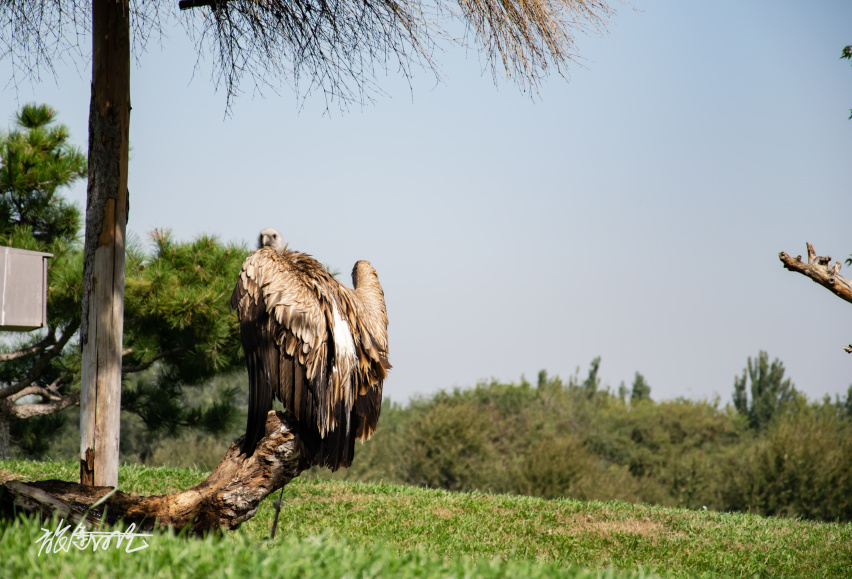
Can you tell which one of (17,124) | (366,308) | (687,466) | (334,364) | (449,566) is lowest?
(687,466)

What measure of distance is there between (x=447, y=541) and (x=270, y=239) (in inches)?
105

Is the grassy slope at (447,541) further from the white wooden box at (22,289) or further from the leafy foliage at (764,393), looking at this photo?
the leafy foliage at (764,393)

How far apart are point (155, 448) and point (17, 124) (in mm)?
25618

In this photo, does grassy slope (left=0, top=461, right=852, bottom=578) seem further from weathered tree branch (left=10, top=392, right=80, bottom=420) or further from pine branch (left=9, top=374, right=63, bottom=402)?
pine branch (left=9, top=374, right=63, bottom=402)

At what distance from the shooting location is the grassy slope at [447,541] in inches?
113

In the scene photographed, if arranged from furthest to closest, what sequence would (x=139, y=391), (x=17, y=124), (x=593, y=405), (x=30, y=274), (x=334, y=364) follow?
1. (x=593, y=405)
2. (x=139, y=391)
3. (x=17, y=124)
4. (x=30, y=274)
5. (x=334, y=364)

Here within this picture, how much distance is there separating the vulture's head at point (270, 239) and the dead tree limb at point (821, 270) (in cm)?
347

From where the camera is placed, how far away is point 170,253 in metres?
10.0

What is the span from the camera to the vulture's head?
5.20 m

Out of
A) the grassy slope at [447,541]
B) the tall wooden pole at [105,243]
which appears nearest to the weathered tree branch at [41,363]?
the grassy slope at [447,541]

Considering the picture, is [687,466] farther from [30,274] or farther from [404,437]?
[30,274]

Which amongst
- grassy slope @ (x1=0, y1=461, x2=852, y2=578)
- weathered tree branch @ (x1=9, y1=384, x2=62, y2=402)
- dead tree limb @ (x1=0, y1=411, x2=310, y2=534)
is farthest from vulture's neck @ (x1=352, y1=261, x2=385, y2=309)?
weathered tree branch @ (x1=9, y1=384, x2=62, y2=402)

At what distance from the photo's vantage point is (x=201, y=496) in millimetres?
3924

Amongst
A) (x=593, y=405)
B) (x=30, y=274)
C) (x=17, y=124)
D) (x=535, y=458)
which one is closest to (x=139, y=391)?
(x=17, y=124)
